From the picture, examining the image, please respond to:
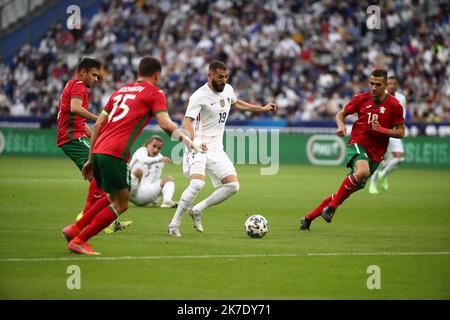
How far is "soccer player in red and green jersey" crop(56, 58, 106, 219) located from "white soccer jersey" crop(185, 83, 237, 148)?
1.47 meters

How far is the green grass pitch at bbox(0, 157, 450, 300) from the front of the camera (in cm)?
924

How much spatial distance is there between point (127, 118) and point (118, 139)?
263 millimetres

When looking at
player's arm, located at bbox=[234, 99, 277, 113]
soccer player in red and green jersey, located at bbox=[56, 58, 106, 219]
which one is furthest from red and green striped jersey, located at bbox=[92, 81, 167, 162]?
player's arm, located at bbox=[234, 99, 277, 113]

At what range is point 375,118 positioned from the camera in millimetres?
15062

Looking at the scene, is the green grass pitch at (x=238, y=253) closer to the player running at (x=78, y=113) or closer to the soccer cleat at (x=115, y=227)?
the soccer cleat at (x=115, y=227)

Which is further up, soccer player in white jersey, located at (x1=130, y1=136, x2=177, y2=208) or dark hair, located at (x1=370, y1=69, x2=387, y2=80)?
dark hair, located at (x1=370, y1=69, x2=387, y2=80)

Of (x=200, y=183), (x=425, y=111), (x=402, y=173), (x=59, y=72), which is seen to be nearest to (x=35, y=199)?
(x=200, y=183)

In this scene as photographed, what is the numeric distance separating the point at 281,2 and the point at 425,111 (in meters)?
8.95

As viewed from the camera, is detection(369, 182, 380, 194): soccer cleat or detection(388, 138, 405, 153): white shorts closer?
detection(369, 182, 380, 194): soccer cleat

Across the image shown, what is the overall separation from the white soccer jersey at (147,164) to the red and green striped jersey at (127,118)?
260 inches

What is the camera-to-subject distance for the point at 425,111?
34438mm
